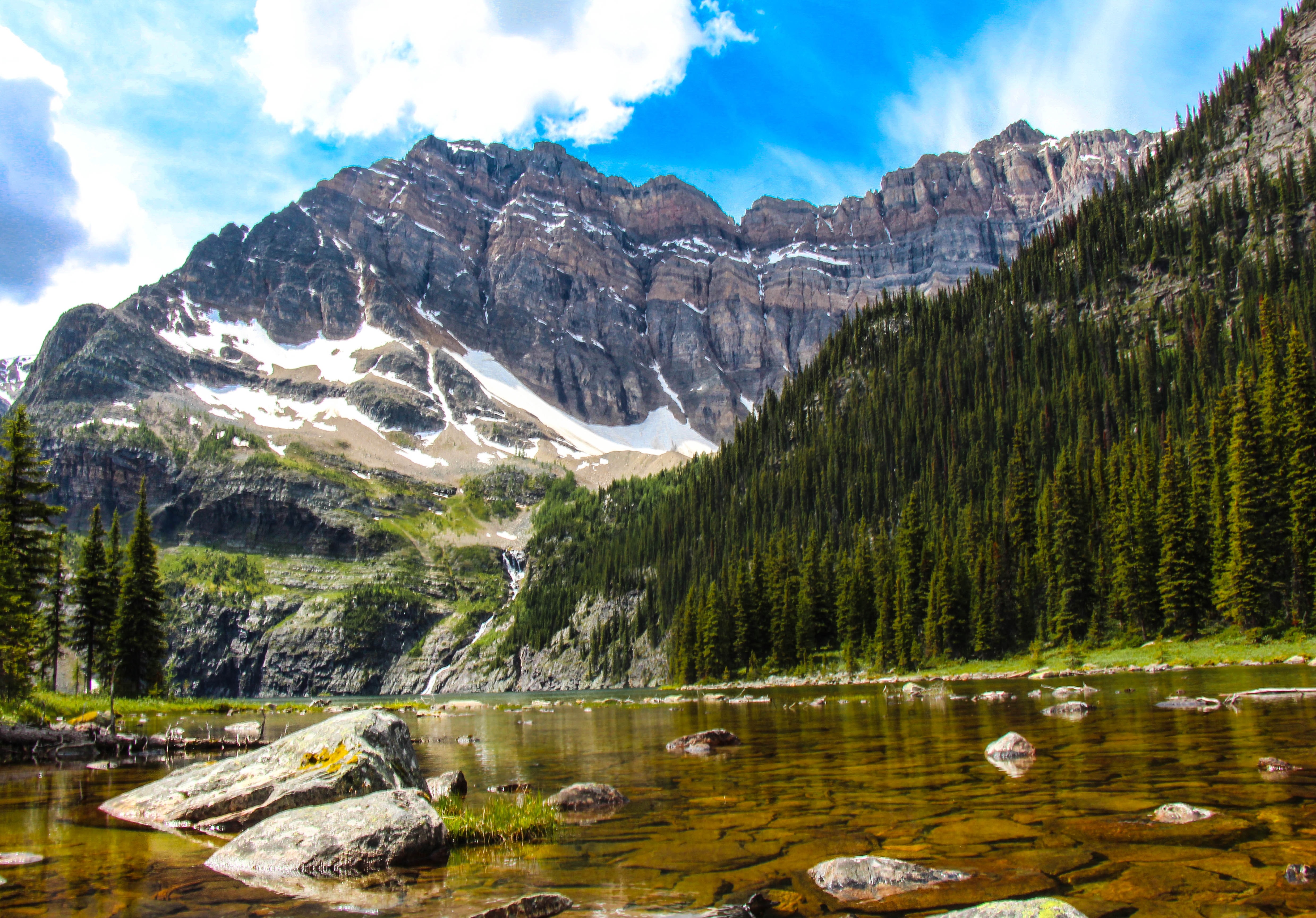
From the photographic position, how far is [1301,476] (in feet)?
180

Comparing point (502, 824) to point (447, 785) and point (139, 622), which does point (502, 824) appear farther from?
point (139, 622)

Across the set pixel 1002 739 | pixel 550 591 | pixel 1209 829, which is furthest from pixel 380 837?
pixel 550 591

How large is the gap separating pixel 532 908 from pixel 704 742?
18.7 m

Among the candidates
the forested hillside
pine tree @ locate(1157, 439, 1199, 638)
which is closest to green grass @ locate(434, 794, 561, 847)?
the forested hillside

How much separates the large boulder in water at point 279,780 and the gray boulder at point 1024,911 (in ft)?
33.7

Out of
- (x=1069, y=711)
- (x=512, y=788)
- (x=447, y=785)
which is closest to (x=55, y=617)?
(x=447, y=785)

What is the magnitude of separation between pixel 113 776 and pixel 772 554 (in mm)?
104107

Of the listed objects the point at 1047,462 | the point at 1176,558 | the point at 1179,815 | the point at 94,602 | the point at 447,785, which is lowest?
the point at 447,785

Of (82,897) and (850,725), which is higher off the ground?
(82,897)

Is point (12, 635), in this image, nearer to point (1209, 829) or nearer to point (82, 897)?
point (82, 897)

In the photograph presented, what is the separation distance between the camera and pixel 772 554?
391 feet

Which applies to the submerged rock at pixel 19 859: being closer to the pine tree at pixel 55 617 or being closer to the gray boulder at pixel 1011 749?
the gray boulder at pixel 1011 749

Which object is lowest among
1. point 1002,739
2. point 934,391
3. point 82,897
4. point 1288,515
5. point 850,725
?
point 850,725

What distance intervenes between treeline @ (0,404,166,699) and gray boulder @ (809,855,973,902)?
4005 cm
